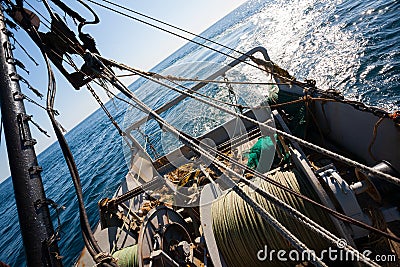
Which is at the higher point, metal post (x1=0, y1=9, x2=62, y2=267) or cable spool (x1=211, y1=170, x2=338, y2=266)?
metal post (x1=0, y1=9, x2=62, y2=267)

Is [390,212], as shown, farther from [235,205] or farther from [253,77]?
[253,77]

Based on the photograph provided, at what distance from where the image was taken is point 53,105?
A: 3107mm

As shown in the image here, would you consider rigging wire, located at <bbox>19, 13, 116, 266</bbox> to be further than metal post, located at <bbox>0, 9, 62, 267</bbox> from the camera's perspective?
No

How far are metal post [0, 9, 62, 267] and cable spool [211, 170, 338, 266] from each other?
7.93ft

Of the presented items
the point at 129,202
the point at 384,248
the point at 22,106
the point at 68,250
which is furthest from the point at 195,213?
the point at 68,250

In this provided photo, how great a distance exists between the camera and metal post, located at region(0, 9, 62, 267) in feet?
7.43

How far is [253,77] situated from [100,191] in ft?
51.0

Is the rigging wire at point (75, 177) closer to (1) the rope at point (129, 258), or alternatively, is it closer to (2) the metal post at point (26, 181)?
(2) the metal post at point (26, 181)

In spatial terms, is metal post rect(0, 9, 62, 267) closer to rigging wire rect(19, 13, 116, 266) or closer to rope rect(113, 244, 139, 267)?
rigging wire rect(19, 13, 116, 266)

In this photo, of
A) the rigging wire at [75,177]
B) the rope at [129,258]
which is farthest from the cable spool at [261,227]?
→ the rigging wire at [75,177]

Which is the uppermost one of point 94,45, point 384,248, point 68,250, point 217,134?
point 94,45

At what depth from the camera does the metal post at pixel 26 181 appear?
2.26 m

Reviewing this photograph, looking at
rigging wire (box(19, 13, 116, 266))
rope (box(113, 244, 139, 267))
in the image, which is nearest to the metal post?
rigging wire (box(19, 13, 116, 266))

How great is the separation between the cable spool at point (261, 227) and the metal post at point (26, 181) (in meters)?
2.42
